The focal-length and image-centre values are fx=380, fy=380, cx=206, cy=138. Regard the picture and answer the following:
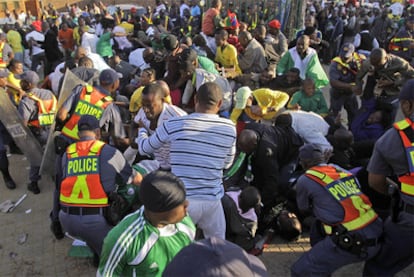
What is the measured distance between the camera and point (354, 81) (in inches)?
248

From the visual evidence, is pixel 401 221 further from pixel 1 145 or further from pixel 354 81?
pixel 1 145

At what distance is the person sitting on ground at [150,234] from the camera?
80.3 inches

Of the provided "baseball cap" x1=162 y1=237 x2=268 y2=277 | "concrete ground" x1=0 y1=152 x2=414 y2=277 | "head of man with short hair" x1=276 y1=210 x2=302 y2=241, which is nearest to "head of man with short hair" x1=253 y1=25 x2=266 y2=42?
"head of man with short hair" x1=276 y1=210 x2=302 y2=241

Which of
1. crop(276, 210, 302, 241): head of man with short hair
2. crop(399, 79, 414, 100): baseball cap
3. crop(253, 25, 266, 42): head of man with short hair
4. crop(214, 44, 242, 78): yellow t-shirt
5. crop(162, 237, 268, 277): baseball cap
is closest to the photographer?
crop(162, 237, 268, 277): baseball cap

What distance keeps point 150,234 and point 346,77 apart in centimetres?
517

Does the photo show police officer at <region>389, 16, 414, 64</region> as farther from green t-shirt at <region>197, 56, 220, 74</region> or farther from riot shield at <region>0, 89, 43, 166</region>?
riot shield at <region>0, 89, 43, 166</region>

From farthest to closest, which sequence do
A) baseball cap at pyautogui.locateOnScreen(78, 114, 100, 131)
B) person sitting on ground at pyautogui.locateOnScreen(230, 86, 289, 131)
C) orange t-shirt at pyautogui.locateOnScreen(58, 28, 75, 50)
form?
orange t-shirt at pyautogui.locateOnScreen(58, 28, 75, 50)
person sitting on ground at pyautogui.locateOnScreen(230, 86, 289, 131)
baseball cap at pyautogui.locateOnScreen(78, 114, 100, 131)

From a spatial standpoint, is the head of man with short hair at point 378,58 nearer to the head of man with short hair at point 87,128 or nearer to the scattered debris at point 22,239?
the head of man with short hair at point 87,128

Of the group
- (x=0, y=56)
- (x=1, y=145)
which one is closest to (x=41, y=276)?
(x=1, y=145)

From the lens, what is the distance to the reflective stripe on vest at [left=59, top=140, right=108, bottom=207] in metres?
3.20

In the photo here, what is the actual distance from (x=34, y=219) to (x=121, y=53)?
5695 millimetres

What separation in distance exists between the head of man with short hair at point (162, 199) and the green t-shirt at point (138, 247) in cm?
7

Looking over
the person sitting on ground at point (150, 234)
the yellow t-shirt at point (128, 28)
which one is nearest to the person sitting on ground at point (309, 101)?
the person sitting on ground at point (150, 234)

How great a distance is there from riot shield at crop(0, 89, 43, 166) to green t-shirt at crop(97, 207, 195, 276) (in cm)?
397
